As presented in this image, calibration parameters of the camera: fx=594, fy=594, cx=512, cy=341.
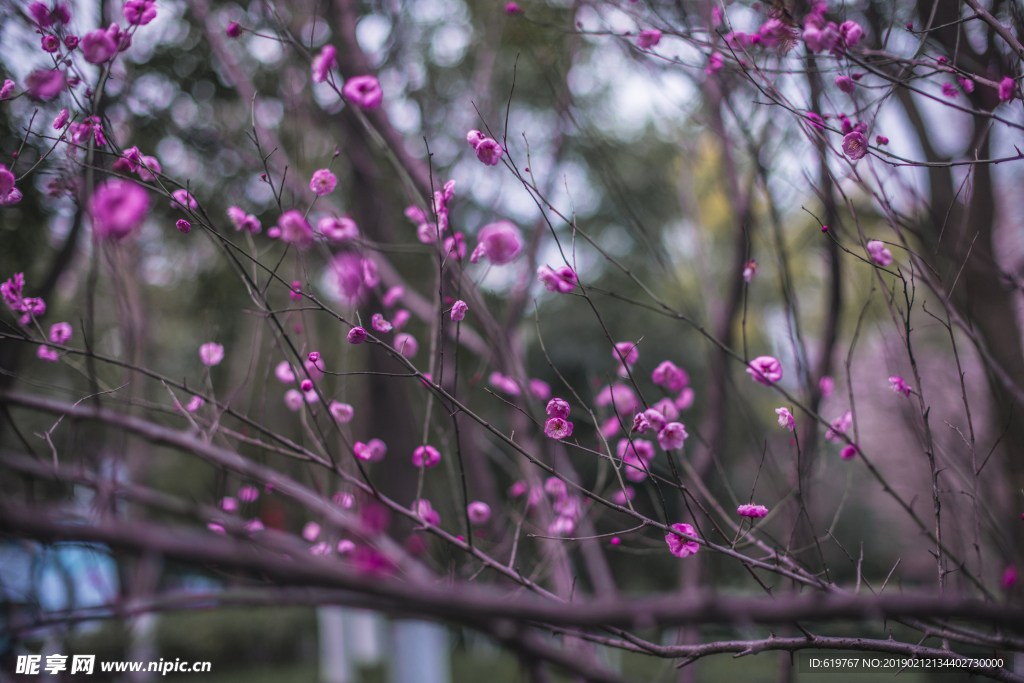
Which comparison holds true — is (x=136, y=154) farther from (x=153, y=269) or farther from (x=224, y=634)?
(x=224, y=634)

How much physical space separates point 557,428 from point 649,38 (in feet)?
3.88

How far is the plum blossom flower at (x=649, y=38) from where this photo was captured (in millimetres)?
1709

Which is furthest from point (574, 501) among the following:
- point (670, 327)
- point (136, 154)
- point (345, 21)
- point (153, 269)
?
point (670, 327)

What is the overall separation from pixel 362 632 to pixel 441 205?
924cm

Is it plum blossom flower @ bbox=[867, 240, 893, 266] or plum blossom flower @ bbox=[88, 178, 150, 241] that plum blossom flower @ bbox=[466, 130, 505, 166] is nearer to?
plum blossom flower @ bbox=[88, 178, 150, 241]

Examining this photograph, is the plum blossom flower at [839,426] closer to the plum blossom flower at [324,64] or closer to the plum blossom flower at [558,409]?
the plum blossom flower at [558,409]

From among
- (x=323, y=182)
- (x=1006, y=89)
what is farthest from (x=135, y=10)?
(x=1006, y=89)

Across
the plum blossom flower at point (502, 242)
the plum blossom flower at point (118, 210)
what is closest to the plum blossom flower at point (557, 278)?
the plum blossom flower at point (502, 242)

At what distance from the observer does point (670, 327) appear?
7.43 meters

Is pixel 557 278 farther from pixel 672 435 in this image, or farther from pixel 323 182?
pixel 323 182

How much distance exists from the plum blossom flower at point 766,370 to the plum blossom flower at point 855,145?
50cm

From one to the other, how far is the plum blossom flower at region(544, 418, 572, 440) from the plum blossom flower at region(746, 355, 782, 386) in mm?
498

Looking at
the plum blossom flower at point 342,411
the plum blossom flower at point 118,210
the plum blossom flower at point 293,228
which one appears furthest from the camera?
the plum blossom flower at point 342,411

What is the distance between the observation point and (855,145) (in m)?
1.37
